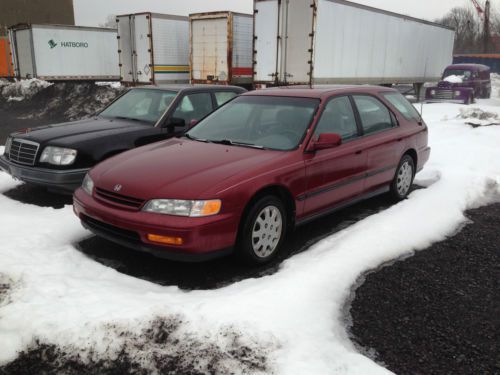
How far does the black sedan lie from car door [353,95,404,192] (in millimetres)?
2481

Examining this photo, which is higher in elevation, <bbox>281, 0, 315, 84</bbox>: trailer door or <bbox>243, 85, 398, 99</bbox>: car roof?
<bbox>281, 0, 315, 84</bbox>: trailer door

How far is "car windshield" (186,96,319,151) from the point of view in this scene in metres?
4.61

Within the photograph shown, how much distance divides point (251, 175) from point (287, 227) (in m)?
0.80

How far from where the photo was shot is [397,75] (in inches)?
754

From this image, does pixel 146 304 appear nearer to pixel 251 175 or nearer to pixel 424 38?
pixel 251 175

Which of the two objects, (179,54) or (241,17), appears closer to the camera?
(241,17)

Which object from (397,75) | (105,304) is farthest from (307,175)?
(397,75)

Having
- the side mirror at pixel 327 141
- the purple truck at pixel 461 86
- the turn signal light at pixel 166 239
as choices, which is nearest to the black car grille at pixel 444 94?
the purple truck at pixel 461 86

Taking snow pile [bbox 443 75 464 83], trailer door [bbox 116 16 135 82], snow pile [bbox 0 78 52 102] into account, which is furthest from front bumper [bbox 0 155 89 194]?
snow pile [bbox 0 78 52 102]

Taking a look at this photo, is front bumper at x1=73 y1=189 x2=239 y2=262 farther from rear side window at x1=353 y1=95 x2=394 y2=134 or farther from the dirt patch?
rear side window at x1=353 y1=95 x2=394 y2=134

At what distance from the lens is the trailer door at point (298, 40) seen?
1325cm

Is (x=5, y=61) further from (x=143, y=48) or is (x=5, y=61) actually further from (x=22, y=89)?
(x=143, y=48)

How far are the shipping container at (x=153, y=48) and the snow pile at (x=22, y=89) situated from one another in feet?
31.2

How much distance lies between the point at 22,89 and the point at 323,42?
1927 cm
